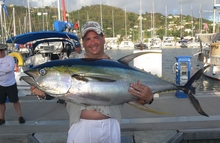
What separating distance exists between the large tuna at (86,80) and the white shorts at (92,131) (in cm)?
27

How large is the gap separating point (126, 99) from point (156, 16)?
12979 centimetres

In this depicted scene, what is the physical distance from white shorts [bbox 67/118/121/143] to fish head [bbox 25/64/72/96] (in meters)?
0.43

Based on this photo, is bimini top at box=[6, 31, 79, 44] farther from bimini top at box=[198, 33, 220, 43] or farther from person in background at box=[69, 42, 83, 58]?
bimini top at box=[198, 33, 220, 43]

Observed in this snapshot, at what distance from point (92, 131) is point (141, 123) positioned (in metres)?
2.82

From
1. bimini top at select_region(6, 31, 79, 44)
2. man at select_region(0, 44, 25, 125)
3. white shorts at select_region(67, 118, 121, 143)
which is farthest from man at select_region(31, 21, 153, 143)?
bimini top at select_region(6, 31, 79, 44)

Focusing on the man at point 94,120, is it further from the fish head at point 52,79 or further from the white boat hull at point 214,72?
the white boat hull at point 214,72

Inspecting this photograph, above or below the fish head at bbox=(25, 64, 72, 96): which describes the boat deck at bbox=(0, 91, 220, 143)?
below

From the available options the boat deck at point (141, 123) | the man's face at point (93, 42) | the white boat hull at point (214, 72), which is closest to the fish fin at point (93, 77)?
the man's face at point (93, 42)

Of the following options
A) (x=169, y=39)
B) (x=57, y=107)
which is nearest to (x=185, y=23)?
(x=169, y=39)

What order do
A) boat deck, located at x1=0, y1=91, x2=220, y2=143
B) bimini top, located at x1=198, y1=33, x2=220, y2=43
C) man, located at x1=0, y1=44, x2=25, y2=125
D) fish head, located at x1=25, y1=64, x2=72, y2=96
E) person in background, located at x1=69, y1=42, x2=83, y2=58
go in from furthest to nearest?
bimini top, located at x1=198, y1=33, x2=220, y2=43 < person in background, located at x1=69, y1=42, x2=83, y2=58 < man, located at x1=0, y1=44, x2=25, y2=125 < boat deck, located at x1=0, y1=91, x2=220, y2=143 < fish head, located at x1=25, y1=64, x2=72, y2=96

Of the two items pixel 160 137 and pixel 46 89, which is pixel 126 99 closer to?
pixel 46 89

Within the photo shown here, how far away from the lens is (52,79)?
1.92m

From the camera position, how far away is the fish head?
1.89 m

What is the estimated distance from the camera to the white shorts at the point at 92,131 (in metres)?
2.14
